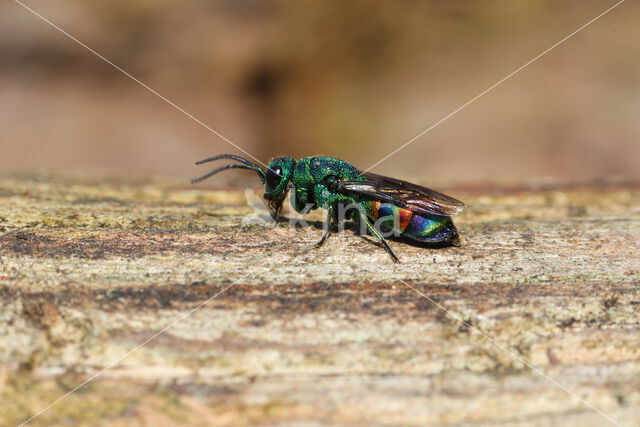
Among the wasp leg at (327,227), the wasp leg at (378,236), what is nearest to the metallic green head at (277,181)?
the wasp leg at (327,227)

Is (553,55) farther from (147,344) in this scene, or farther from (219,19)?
(147,344)

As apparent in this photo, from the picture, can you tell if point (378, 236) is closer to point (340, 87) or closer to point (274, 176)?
point (274, 176)
